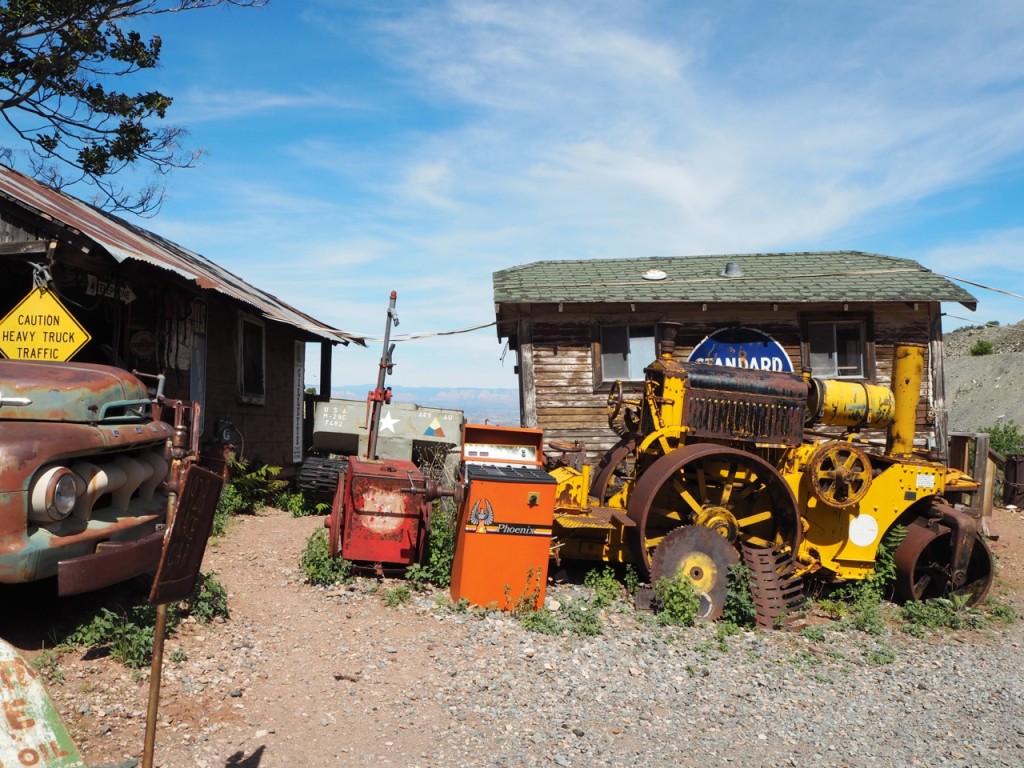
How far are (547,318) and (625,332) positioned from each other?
131 cm

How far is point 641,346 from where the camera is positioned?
13430mm

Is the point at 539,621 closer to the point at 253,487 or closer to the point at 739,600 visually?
the point at 739,600

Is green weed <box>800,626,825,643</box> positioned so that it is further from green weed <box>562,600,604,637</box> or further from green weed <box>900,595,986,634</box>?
green weed <box>562,600,604,637</box>

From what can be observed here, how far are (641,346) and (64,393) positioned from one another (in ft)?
32.0

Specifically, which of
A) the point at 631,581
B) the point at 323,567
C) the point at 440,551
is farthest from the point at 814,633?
the point at 323,567

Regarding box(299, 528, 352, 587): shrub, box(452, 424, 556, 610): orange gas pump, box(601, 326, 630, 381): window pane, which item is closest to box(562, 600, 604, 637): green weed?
box(452, 424, 556, 610): orange gas pump

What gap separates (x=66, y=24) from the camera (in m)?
12.9

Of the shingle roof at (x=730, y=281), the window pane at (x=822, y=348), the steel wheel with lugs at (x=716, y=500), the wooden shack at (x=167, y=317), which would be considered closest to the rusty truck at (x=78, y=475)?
the wooden shack at (x=167, y=317)

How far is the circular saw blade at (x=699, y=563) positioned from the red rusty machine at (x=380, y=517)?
6.76 ft

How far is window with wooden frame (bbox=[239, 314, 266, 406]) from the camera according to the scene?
13086mm

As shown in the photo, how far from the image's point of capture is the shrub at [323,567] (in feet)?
23.3

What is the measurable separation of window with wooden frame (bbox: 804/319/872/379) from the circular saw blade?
23.5 feet

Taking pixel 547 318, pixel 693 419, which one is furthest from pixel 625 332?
pixel 693 419

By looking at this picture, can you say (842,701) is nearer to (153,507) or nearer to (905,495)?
(905,495)
